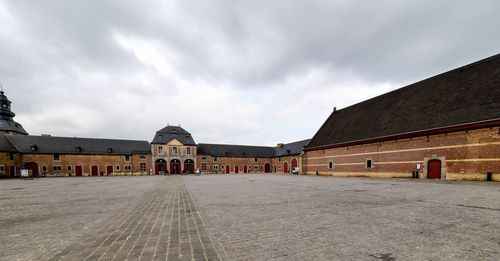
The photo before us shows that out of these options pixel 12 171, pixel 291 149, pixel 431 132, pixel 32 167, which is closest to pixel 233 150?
pixel 291 149

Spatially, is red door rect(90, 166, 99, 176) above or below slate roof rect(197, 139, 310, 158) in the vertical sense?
below

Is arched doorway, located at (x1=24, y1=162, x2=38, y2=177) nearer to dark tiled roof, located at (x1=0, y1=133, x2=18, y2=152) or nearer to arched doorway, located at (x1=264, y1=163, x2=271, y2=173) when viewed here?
dark tiled roof, located at (x1=0, y1=133, x2=18, y2=152)

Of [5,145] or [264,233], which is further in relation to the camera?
[5,145]

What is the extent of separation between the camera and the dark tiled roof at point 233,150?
1897 inches

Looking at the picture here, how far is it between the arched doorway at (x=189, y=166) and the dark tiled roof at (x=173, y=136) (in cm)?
380

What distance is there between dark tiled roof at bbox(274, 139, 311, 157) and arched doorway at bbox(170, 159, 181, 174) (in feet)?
75.5

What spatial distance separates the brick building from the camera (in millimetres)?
12969

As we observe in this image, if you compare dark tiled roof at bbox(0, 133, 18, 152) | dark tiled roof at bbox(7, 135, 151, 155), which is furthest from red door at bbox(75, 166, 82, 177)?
dark tiled roof at bbox(0, 133, 18, 152)

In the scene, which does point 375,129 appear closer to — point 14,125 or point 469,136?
point 469,136

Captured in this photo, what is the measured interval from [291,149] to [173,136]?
2583 centimetres

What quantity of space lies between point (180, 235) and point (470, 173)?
1813 cm

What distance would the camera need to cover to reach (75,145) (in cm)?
3888

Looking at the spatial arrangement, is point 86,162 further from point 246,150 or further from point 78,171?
point 246,150

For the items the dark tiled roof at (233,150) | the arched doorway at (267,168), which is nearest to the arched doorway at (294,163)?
the arched doorway at (267,168)
